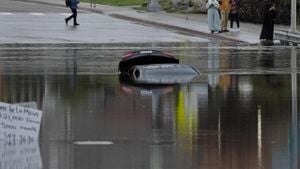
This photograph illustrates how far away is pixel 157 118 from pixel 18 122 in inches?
118

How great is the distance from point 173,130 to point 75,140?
151 cm

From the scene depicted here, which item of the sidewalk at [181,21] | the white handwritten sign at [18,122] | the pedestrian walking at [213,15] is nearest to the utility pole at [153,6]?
the sidewalk at [181,21]

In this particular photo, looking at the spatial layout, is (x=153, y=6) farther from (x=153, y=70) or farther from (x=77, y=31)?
(x=153, y=70)

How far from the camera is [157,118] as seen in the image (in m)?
13.4

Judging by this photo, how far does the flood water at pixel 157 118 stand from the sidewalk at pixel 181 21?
1402 centimetres

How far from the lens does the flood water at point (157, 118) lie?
399 inches

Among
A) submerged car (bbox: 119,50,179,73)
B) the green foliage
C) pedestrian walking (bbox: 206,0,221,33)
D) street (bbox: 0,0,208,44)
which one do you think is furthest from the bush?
submerged car (bbox: 119,50,179,73)

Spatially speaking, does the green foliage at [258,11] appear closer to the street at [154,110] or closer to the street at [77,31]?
the street at [77,31]

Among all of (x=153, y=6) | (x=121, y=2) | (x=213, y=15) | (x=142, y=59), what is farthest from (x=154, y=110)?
(x=121, y=2)

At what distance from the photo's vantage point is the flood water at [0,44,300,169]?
1013cm

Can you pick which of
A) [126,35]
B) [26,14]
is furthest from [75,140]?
[26,14]

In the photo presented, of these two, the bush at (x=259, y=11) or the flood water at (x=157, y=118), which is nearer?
the flood water at (x=157, y=118)

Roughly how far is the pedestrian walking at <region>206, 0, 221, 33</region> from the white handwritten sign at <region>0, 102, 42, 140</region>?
89.7ft

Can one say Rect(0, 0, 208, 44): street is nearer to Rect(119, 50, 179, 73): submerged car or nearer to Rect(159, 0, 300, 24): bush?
Rect(159, 0, 300, 24): bush
